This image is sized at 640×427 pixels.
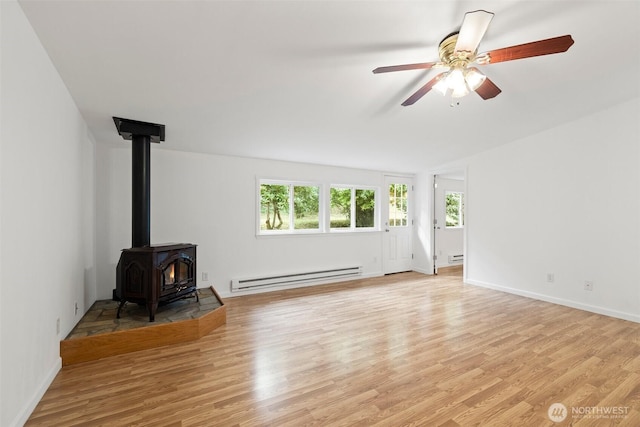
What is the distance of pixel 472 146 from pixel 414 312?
2.85m

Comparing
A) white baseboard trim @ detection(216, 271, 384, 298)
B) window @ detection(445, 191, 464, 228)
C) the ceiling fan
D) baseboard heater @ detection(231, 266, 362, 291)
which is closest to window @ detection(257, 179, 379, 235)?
baseboard heater @ detection(231, 266, 362, 291)

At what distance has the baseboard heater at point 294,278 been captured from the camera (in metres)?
4.30

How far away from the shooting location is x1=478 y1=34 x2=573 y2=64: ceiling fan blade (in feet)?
4.91

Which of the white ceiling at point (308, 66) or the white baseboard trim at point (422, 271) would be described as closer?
the white ceiling at point (308, 66)

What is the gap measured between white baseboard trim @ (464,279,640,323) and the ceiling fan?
3315 millimetres

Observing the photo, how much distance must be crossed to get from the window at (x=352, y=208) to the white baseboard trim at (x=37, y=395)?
3.94 metres

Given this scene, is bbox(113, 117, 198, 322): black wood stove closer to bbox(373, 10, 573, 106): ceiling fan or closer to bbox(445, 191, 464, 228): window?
bbox(373, 10, 573, 106): ceiling fan

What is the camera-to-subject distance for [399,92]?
276 centimetres

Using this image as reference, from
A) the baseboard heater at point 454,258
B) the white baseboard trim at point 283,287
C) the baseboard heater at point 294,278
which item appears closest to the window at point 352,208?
the baseboard heater at point 294,278

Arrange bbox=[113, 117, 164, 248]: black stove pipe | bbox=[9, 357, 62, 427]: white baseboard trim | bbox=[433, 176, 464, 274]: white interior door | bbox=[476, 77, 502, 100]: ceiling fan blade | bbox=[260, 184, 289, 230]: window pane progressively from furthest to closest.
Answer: bbox=[433, 176, 464, 274]: white interior door → bbox=[260, 184, 289, 230]: window pane → bbox=[113, 117, 164, 248]: black stove pipe → bbox=[476, 77, 502, 100]: ceiling fan blade → bbox=[9, 357, 62, 427]: white baseboard trim

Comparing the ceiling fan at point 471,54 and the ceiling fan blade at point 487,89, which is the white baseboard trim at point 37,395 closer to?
the ceiling fan at point 471,54

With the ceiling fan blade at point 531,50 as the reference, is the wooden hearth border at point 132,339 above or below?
below

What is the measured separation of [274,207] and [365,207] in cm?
195

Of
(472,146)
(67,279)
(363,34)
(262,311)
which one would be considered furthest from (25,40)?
(472,146)
